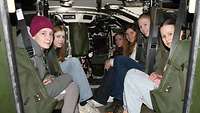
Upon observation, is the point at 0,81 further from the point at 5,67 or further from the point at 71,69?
the point at 71,69

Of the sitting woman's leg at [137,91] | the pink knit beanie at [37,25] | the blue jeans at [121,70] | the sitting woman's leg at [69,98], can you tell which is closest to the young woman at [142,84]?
the sitting woman's leg at [137,91]

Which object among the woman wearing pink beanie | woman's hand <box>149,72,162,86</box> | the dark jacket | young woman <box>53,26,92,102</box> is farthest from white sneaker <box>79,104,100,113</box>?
woman's hand <box>149,72,162,86</box>

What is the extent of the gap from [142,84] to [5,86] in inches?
55.9

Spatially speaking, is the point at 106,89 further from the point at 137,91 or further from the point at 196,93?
the point at 196,93

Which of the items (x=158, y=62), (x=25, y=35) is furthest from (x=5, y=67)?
(x=158, y=62)

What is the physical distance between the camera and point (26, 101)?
8.87ft

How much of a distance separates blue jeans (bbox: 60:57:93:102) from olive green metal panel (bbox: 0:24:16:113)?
2148 millimetres

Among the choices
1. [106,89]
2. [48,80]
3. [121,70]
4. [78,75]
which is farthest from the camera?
[106,89]

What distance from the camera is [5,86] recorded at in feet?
7.75

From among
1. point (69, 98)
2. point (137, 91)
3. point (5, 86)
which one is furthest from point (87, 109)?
point (5, 86)

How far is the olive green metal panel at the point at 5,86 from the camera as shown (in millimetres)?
2279

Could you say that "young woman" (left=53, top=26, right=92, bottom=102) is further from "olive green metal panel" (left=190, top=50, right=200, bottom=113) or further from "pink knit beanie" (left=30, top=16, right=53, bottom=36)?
"olive green metal panel" (left=190, top=50, right=200, bottom=113)

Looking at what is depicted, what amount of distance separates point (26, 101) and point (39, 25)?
110cm

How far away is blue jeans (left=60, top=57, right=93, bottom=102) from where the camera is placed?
15.0ft
